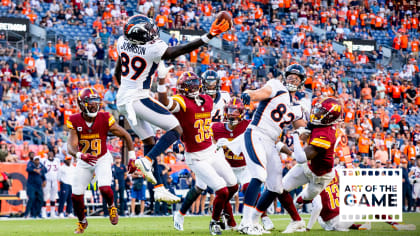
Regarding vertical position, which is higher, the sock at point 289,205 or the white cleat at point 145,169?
the white cleat at point 145,169

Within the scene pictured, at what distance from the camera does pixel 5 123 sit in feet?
67.5

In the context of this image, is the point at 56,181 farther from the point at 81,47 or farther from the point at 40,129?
the point at 81,47

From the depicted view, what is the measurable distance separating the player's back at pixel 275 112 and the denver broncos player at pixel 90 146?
226cm

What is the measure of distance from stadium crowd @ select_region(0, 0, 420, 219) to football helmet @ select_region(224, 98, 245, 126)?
6836 mm

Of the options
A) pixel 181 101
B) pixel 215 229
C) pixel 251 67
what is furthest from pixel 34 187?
pixel 251 67

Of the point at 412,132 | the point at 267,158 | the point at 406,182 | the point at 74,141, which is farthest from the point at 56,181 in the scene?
the point at 412,132

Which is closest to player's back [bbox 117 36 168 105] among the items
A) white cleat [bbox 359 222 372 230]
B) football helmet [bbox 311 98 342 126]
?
football helmet [bbox 311 98 342 126]

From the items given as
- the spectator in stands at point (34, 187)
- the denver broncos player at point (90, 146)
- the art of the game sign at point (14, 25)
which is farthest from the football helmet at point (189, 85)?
the art of the game sign at point (14, 25)

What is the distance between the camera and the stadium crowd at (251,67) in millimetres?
21172

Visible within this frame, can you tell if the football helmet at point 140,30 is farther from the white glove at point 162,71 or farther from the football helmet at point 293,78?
the football helmet at point 293,78

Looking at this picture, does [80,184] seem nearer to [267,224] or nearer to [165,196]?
[165,196]

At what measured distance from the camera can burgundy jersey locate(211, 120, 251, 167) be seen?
13133 millimetres

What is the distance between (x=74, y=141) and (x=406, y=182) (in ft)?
45.8

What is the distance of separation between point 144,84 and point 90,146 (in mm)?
2040
